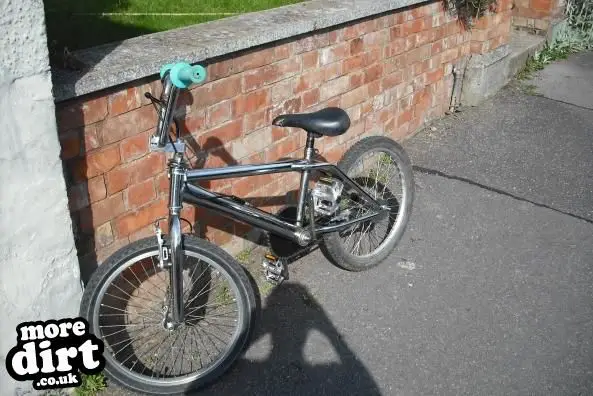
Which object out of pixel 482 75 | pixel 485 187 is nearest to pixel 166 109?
pixel 485 187

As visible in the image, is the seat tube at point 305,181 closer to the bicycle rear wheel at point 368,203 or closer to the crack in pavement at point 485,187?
the bicycle rear wheel at point 368,203

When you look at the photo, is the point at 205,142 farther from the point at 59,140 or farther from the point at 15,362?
the point at 15,362

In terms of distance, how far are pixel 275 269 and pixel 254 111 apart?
0.84 metres

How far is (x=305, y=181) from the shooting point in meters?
3.12

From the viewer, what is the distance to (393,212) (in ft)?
12.9

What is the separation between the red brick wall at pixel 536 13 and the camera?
7.27 metres

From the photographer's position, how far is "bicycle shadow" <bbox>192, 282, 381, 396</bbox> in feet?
9.47

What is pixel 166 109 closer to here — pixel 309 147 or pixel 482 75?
pixel 309 147

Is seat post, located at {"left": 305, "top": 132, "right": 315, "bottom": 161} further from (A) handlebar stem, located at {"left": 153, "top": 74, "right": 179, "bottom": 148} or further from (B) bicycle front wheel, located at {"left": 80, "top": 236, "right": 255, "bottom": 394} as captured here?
(A) handlebar stem, located at {"left": 153, "top": 74, "right": 179, "bottom": 148}

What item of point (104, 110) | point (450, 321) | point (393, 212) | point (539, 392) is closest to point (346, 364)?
point (450, 321)

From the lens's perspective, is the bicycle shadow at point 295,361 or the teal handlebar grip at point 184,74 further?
the bicycle shadow at point 295,361

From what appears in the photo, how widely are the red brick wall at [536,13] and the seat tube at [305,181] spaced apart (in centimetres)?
526

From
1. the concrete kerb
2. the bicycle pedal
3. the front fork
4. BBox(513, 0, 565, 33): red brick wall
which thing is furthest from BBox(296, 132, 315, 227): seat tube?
A: BBox(513, 0, 565, 33): red brick wall

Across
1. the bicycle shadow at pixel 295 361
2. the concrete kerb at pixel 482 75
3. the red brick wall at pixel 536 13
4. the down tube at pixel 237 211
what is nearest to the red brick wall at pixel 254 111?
the concrete kerb at pixel 482 75
